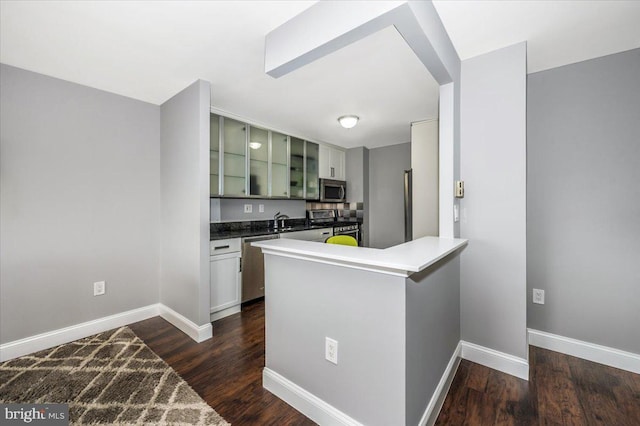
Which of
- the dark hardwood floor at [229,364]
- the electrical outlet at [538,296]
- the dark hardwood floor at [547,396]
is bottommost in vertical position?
the dark hardwood floor at [547,396]

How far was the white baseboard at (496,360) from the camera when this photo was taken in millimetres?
1865

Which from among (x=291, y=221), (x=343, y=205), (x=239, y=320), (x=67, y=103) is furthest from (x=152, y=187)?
(x=343, y=205)

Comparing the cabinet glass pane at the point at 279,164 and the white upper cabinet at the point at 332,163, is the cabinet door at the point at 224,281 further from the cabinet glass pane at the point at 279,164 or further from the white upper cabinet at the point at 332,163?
the white upper cabinet at the point at 332,163

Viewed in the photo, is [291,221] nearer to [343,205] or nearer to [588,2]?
[343,205]

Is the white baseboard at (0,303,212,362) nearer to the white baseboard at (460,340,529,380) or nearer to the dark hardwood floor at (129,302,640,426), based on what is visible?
the dark hardwood floor at (129,302,640,426)

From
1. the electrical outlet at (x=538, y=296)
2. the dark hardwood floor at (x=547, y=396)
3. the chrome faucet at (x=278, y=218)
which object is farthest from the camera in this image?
the chrome faucet at (x=278, y=218)

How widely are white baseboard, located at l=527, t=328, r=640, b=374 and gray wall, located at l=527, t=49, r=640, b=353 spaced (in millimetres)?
42

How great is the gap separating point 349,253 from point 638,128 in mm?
2303

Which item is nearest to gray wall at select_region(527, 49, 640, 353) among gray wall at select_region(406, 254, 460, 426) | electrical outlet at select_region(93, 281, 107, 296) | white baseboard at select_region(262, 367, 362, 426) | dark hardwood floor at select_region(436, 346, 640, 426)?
dark hardwood floor at select_region(436, 346, 640, 426)

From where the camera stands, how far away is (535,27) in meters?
1.71

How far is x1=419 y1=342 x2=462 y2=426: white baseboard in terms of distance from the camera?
4.57 ft

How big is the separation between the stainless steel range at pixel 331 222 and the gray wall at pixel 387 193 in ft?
1.34

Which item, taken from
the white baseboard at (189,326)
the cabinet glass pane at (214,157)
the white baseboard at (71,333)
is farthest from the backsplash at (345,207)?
the white baseboard at (71,333)

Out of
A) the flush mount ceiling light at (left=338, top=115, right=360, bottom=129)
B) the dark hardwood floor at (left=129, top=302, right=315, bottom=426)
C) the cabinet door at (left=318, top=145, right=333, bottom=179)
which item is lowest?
the dark hardwood floor at (left=129, top=302, right=315, bottom=426)
